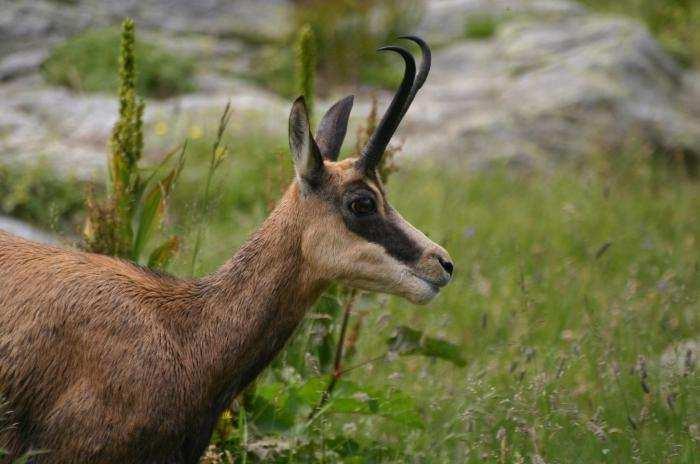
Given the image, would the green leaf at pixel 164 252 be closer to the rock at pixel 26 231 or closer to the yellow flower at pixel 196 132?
the rock at pixel 26 231

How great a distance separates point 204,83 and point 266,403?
775cm

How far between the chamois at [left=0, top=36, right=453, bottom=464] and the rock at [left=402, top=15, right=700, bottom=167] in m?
6.49

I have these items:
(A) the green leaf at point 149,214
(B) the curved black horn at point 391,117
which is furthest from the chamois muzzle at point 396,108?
(A) the green leaf at point 149,214

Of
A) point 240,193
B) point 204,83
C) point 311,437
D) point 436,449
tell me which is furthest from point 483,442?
point 204,83

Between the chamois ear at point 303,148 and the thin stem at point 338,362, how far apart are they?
38.6 inches

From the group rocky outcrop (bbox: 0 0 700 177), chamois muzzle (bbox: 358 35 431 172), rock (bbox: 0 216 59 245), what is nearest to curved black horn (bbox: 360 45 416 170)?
chamois muzzle (bbox: 358 35 431 172)

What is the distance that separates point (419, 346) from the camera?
15.7 feet

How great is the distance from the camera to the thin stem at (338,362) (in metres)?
4.66

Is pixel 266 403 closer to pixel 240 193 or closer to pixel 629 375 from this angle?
pixel 629 375

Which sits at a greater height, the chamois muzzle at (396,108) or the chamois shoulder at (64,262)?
the chamois muzzle at (396,108)

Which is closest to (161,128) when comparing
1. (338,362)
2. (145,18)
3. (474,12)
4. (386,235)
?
(145,18)

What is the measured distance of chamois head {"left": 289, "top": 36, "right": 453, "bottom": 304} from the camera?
4.00 m

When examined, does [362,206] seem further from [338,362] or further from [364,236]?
[338,362]

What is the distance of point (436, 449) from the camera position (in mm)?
4992
